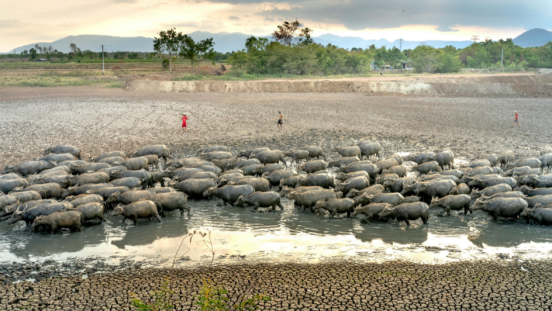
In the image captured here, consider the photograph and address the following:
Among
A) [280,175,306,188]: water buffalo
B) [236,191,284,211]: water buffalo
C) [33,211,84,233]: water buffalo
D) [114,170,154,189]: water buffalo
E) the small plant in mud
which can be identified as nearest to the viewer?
the small plant in mud

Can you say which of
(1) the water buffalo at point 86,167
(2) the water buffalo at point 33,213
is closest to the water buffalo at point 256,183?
(1) the water buffalo at point 86,167

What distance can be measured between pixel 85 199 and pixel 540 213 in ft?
43.5

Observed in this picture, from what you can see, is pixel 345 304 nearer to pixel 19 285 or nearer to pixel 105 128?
pixel 19 285

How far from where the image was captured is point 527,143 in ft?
71.3

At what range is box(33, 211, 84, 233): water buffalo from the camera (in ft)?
37.5

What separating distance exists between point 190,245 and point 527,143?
1885cm

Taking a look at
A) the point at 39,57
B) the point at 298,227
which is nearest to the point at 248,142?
the point at 298,227

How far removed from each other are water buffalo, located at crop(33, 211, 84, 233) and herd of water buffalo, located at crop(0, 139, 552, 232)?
25mm

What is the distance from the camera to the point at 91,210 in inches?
478

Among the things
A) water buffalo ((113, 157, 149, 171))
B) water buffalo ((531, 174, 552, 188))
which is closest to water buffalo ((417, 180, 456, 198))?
water buffalo ((531, 174, 552, 188))

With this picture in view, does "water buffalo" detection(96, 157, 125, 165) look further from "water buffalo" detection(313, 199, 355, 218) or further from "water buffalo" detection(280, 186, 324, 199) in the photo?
"water buffalo" detection(313, 199, 355, 218)

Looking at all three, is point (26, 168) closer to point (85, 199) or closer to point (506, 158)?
point (85, 199)

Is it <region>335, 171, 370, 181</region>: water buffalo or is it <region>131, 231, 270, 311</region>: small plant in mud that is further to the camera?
<region>335, 171, 370, 181</region>: water buffalo

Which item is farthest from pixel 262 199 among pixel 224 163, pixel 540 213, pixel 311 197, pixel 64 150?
pixel 64 150
